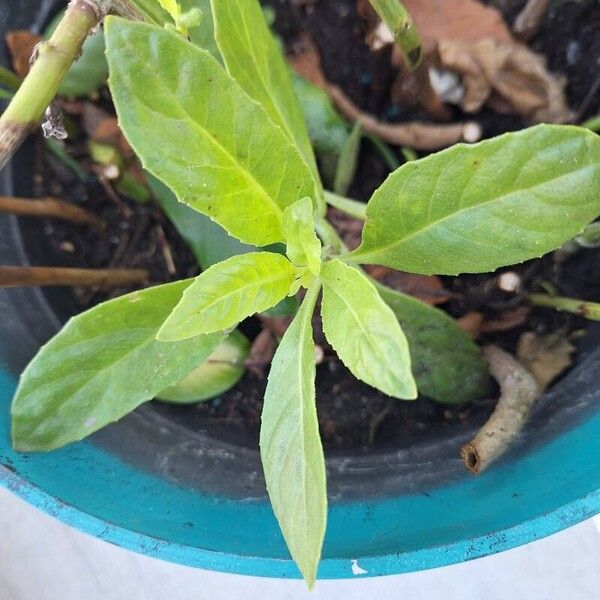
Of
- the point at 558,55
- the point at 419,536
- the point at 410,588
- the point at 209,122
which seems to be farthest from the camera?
the point at 410,588

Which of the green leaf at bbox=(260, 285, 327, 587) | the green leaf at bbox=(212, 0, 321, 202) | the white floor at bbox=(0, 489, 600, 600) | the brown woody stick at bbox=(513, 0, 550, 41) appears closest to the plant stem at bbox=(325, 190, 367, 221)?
the green leaf at bbox=(212, 0, 321, 202)

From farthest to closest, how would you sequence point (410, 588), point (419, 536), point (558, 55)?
1. point (410, 588)
2. point (558, 55)
3. point (419, 536)

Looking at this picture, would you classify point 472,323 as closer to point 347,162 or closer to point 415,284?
point 415,284

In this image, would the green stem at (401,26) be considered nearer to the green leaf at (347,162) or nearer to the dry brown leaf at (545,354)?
the green leaf at (347,162)

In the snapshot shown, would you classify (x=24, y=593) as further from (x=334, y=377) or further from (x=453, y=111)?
(x=453, y=111)

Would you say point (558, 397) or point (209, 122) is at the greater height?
point (209, 122)

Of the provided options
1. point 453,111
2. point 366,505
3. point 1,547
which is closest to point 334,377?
point 366,505
